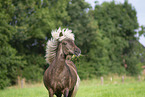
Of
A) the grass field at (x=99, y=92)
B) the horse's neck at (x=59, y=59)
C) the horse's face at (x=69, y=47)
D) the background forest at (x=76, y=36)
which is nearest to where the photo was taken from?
the horse's face at (x=69, y=47)

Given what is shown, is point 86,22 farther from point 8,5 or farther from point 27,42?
point 8,5

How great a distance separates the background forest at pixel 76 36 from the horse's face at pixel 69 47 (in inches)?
117

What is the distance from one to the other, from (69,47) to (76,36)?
2150cm

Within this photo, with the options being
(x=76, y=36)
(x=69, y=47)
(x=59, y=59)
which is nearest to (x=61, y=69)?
(x=59, y=59)

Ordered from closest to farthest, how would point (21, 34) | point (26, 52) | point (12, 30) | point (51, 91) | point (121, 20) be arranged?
point (51, 91) < point (12, 30) < point (21, 34) < point (26, 52) < point (121, 20)

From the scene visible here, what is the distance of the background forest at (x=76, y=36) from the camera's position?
19.6 meters

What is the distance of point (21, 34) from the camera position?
20.1 meters

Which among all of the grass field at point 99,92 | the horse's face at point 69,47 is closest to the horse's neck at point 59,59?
the horse's face at point 69,47

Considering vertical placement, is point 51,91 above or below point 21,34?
below

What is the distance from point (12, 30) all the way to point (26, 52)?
601 cm

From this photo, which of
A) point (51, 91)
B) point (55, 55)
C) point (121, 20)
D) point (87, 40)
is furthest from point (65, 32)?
point (121, 20)

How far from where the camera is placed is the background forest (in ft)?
64.4

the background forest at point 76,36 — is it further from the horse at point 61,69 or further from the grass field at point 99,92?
the horse at point 61,69

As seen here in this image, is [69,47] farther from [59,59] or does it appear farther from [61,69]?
[61,69]
